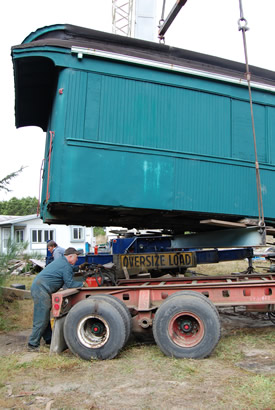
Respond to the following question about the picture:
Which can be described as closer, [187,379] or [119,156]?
[187,379]

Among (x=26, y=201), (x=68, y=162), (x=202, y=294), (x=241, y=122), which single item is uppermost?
(x=26, y=201)

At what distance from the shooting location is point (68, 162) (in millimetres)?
5207

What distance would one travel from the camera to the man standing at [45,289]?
17.5ft

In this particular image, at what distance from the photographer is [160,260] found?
9.02 metres

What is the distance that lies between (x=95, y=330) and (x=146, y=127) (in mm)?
3161

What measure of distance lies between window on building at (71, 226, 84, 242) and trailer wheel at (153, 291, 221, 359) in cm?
2162

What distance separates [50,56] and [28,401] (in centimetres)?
455

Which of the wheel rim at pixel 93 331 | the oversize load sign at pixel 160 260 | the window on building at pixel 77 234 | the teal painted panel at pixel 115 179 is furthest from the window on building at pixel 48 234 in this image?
the wheel rim at pixel 93 331

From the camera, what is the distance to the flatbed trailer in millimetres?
4652

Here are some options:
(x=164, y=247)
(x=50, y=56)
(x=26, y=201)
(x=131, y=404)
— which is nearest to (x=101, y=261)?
(x=164, y=247)

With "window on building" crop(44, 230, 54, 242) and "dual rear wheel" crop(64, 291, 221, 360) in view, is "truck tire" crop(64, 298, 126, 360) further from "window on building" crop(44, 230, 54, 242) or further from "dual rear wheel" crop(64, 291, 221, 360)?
"window on building" crop(44, 230, 54, 242)

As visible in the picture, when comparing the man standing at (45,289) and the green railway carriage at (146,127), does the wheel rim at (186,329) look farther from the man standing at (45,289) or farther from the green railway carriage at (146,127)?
the green railway carriage at (146,127)

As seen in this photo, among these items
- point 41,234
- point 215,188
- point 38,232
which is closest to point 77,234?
point 41,234

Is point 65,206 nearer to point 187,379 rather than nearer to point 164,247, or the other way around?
point 187,379
